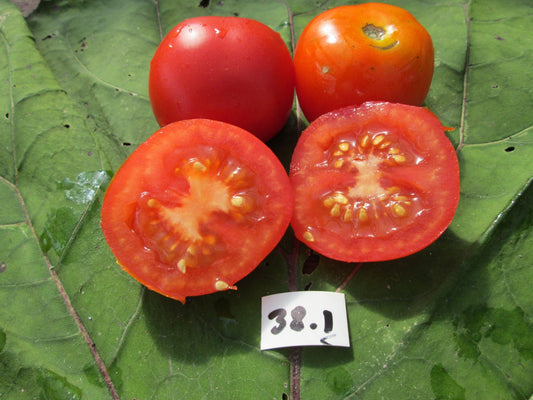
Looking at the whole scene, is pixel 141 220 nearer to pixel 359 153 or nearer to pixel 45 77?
pixel 359 153

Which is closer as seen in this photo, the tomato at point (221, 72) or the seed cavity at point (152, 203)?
the seed cavity at point (152, 203)

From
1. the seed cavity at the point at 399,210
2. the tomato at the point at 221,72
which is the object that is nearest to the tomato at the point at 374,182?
the seed cavity at the point at 399,210

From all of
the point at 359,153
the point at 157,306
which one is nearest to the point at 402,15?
the point at 359,153

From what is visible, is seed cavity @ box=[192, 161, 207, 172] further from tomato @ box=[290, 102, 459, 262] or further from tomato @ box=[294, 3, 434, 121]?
tomato @ box=[294, 3, 434, 121]

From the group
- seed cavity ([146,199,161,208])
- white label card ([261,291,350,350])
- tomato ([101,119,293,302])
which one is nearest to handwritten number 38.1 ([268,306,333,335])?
white label card ([261,291,350,350])

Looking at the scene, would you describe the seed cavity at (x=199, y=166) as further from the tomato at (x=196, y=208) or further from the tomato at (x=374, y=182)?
the tomato at (x=374, y=182)
